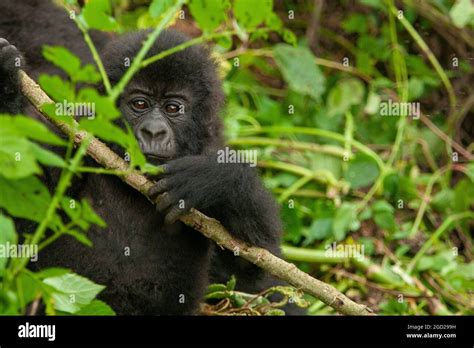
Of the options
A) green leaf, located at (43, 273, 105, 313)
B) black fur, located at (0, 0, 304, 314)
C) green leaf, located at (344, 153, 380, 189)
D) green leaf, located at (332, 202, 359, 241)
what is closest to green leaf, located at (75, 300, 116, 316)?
green leaf, located at (43, 273, 105, 313)

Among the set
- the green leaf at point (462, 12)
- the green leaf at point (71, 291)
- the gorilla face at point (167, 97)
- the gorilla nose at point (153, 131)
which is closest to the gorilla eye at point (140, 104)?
the gorilla face at point (167, 97)

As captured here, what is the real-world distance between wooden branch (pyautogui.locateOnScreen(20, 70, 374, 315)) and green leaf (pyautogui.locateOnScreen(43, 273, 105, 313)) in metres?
0.53

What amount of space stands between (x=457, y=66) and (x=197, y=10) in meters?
3.56

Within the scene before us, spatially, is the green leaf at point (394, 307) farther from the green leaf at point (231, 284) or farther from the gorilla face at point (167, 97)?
the gorilla face at point (167, 97)

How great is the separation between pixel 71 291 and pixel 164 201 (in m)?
0.82

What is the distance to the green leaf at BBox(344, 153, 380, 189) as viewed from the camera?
202 inches

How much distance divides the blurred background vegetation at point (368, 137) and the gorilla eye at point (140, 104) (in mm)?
619

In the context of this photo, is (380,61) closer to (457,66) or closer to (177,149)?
(457,66)

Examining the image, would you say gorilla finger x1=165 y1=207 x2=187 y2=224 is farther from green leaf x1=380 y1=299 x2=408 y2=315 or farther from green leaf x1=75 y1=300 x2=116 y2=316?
green leaf x1=380 y1=299 x2=408 y2=315

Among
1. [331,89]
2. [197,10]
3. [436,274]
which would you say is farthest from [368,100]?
[197,10]

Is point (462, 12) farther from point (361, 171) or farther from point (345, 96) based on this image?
point (361, 171)

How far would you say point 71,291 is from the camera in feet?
7.72

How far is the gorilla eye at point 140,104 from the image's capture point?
3.51 m

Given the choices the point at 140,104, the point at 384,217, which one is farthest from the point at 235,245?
the point at 384,217
